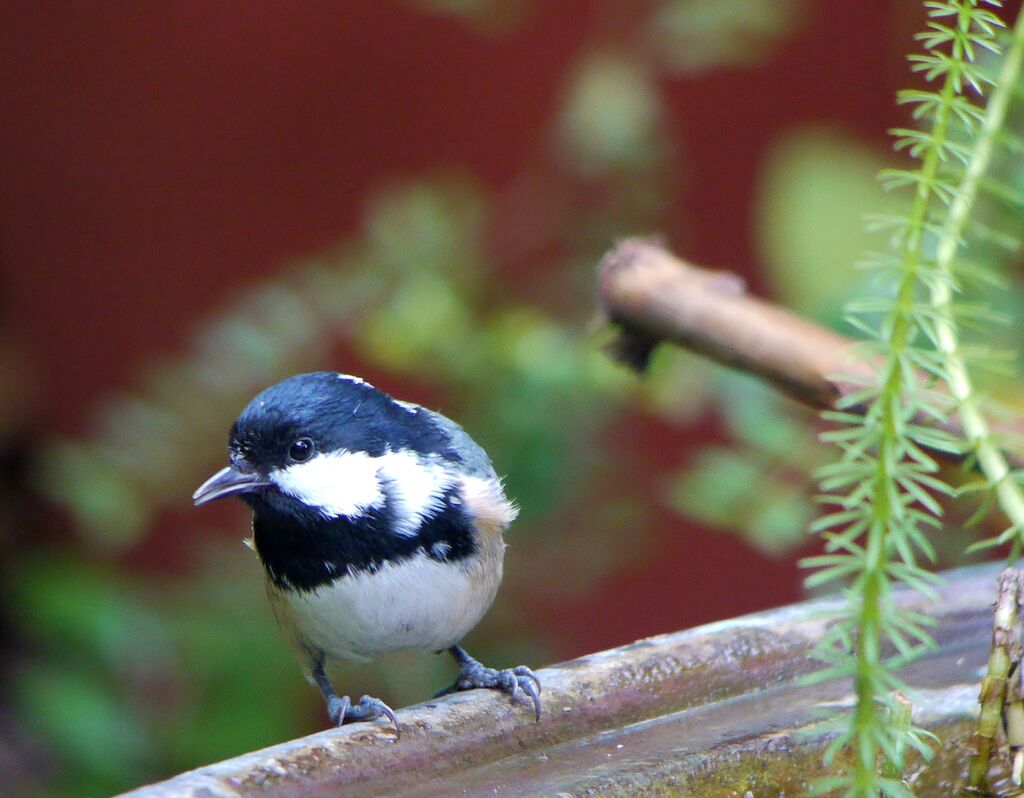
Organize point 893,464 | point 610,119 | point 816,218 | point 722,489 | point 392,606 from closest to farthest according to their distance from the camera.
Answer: point 893,464 → point 392,606 → point 722,489 → point 816,218 → point 610,119

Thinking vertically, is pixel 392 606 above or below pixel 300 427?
below

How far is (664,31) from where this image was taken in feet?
9.89

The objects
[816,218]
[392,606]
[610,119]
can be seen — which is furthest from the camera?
[610,119]

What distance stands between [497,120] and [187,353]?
1.03 m

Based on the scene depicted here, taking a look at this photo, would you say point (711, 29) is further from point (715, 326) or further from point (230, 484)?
point (230, 484)

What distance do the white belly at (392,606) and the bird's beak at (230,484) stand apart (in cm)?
17

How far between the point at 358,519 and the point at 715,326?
23.5 inches

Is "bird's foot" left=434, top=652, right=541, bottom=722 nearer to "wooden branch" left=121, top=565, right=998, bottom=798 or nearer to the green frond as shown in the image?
"wooden branch" left=121, top=565, right=998, bottom=798

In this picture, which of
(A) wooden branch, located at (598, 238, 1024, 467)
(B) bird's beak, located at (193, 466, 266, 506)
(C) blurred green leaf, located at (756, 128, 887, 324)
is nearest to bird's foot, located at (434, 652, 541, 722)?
(B) bird's beak, located at (193, 466, 266, 506)

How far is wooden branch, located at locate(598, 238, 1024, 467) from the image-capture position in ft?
6.02

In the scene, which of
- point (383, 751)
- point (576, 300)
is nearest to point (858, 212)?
point (576, 300)

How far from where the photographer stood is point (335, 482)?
6.32ft

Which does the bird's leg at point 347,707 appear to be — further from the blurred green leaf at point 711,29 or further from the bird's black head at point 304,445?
the blurred green leaf at point 711,29

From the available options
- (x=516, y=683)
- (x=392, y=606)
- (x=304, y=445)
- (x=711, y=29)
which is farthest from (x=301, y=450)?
(x=711, y=29)
